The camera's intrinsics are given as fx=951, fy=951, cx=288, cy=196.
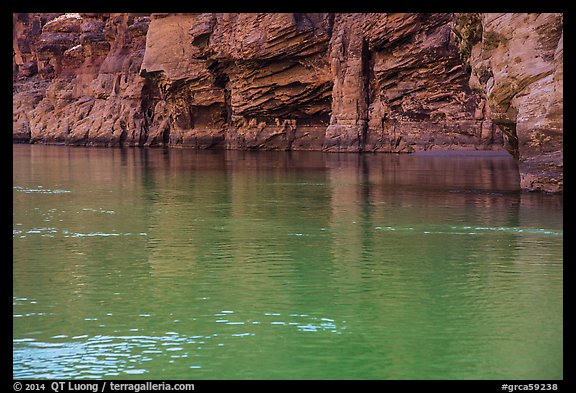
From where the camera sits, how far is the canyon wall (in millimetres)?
47469

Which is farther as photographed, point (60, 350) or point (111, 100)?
point (111, 100)

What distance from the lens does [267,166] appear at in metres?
40.0

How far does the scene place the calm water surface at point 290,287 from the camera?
331 inches

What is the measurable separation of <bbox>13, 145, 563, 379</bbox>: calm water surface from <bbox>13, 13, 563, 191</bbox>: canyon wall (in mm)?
Result: 7035

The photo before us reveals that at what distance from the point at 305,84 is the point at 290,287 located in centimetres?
4794

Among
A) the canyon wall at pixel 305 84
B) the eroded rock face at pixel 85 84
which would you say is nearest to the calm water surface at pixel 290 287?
the canyon wall at pixel 305 84

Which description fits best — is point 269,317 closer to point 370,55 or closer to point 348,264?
point 348,264

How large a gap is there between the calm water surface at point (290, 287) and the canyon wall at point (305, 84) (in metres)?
7.03

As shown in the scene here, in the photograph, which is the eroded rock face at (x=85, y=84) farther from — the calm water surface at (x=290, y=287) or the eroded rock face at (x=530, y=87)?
the calm water surface at (x=290, y=287)

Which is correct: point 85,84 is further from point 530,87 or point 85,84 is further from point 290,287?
point 290,287

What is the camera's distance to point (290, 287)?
A: 1166 cm

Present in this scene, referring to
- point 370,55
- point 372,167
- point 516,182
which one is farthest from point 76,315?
point 370,55
